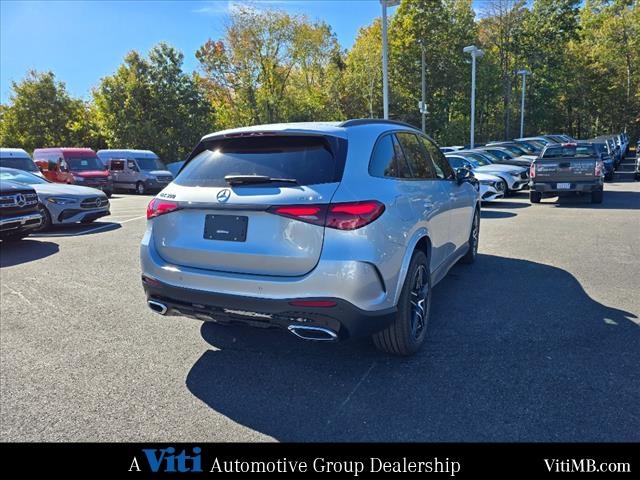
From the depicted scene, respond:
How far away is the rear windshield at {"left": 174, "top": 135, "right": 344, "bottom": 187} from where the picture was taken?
9.84 ft

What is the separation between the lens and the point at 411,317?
11.4 feet

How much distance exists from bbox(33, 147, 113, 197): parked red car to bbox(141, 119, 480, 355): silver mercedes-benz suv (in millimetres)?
16471

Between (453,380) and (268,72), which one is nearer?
(453,380)

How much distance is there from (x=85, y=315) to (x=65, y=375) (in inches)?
52.5

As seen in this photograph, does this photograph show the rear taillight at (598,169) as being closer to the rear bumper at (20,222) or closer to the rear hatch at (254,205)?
the rear hatch at (254,205)

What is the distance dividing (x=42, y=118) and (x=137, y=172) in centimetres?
1956

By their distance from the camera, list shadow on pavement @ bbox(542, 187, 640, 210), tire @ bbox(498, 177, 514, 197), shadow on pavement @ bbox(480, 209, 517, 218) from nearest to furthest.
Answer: shadow on pavement @ bbox(480, 209, 517, 218) → shadow on pavement @ bbox(542, 187, 640, 210) → tire @ bbox(498, 177, 514, 197)

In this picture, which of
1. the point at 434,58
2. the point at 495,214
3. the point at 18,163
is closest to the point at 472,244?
the point at 495,214

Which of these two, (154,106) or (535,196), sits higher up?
(154,106)

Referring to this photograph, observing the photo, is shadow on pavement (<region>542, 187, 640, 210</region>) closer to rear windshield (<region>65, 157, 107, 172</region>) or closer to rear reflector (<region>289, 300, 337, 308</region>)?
rear reflector (<region>289, 300, 337, 308</region>)

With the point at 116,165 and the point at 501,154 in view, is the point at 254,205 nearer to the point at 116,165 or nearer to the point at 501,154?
the point at 501,154

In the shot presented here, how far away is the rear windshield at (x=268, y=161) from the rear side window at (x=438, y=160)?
1.84 m

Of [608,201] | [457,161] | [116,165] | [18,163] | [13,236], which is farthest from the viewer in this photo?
[116,165]

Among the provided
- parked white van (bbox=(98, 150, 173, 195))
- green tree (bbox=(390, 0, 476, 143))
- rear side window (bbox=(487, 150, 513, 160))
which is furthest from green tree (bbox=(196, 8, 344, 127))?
rear side window (bbox=(487, 150, 513, 160))
